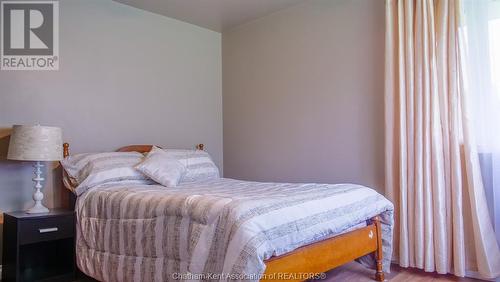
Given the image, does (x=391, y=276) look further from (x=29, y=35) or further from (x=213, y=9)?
(x=29, y=35)

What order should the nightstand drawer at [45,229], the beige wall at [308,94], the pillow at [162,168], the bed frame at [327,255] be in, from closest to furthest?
the bed frame at [327,255] → the nightstand drawer at [45,229] → the pillow at [162,168] → the beige wall at [308,94]

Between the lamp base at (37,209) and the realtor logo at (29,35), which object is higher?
the realtor logo at (29,35)

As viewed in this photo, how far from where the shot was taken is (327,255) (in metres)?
2.08

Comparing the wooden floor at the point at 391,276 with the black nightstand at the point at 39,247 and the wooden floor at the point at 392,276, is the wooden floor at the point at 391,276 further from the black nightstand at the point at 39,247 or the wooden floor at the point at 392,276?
the black nightstand at the point at 39,247

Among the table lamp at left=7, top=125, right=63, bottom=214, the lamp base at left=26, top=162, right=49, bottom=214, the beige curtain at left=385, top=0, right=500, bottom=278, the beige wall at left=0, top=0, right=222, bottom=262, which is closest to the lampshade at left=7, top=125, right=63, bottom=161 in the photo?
the table lamp at left=7, top=125, right=63, bottom=214

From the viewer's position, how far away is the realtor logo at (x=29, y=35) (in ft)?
9.63

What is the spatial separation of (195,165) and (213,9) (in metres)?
1.59

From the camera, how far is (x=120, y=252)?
2.28 metres

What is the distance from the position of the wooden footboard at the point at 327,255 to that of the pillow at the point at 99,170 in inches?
60.1

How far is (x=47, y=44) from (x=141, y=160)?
1.25 meters

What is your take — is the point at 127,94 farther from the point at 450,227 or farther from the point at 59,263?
the point at 450,227

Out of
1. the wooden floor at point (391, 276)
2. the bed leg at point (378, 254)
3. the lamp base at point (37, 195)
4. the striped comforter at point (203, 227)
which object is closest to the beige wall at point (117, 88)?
the lamp base at point (37, 195)

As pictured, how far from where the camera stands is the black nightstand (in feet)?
7.97

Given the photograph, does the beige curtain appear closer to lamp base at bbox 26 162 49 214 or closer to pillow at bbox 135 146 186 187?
pillow at bbox 135 146 186 187
